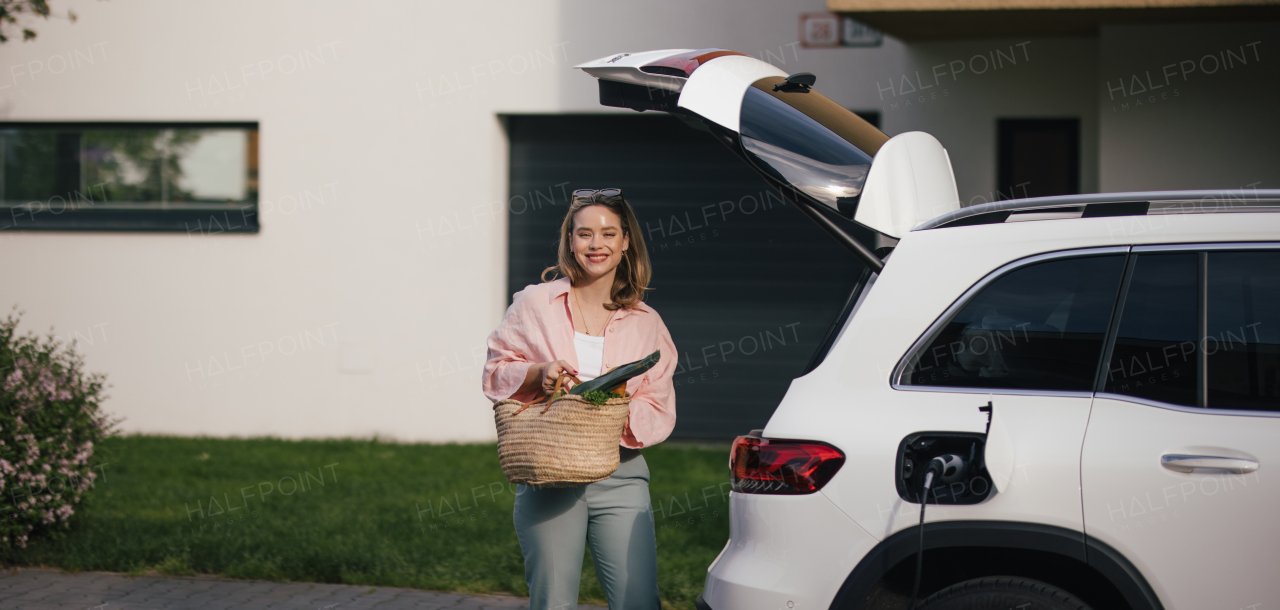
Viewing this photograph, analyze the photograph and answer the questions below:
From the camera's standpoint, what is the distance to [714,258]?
9.77 metres

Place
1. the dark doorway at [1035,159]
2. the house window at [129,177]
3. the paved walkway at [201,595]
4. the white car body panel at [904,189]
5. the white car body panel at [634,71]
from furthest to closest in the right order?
the house window at [129,177], the dark doorway at [1035,159], the paved walkway at [201,595], the white car body panel at [634,71], the white car body panel at [904,189]

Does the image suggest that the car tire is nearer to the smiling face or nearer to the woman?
the woman

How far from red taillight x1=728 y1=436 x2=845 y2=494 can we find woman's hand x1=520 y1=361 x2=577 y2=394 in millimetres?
554

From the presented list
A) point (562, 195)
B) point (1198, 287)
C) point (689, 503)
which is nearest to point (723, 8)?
point (562, 195)

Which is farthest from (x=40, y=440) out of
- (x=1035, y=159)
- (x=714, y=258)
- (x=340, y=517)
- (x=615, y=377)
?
(x=1035, y=159)

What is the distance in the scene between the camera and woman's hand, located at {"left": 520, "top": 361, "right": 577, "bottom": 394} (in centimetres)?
306

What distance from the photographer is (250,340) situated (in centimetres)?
1002

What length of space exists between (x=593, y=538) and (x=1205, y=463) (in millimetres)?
1715

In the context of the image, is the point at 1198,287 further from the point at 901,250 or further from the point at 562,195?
the point at 562,195

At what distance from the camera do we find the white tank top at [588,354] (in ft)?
10.9

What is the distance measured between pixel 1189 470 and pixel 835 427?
832 mm

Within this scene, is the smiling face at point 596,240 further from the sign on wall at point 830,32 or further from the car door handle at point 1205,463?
the sign on wall at point 830,32

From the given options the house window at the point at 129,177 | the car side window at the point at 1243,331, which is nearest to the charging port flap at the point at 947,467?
the car side window at the point at 1243,331

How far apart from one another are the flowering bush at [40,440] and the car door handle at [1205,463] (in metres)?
5.19
